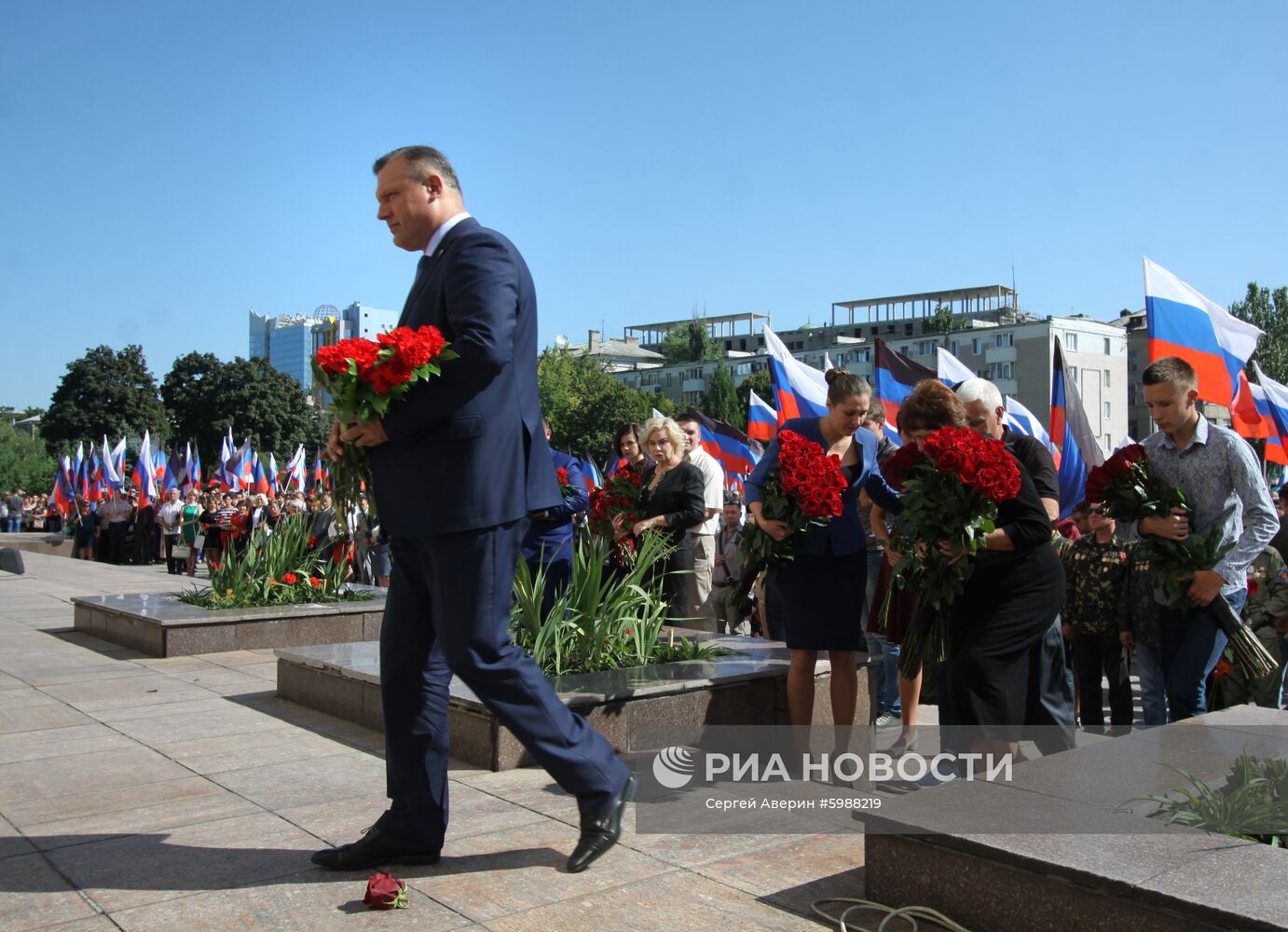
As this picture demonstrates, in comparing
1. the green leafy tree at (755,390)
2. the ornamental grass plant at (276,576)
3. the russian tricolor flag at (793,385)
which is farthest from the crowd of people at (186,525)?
the green leafy tree at (755,390)

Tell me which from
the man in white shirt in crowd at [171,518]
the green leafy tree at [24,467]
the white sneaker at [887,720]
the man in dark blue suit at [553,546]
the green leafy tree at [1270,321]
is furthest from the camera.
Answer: the green leafy tree at [1270,321]

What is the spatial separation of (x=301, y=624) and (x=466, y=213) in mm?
5874

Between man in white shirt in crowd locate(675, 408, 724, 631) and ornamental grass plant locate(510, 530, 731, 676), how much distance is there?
58.1 inches

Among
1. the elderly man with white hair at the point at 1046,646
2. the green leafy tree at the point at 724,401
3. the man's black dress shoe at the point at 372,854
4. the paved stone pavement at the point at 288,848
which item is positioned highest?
the green leafy tree at the point at 724,401

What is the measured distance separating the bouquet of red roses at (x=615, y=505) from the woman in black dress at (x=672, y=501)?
0.05 m

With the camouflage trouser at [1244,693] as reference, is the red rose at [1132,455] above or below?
above

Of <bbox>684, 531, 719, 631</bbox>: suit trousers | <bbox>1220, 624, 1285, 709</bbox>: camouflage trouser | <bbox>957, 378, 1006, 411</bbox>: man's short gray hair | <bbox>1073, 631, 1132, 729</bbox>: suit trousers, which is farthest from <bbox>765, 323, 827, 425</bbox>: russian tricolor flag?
<bbox>957, 378, 1006, 411</bbox>: man's short gray hair

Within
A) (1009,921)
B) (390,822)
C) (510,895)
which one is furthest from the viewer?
(390,822)

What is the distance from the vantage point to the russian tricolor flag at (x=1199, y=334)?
9430 mm

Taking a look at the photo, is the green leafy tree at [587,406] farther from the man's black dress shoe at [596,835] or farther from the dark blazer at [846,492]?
the man's black dress shoe at [596,835]

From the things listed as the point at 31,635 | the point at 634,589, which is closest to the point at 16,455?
the point at 31,635

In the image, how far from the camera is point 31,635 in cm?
957

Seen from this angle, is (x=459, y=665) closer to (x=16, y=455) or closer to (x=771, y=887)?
(x=771, y=887)

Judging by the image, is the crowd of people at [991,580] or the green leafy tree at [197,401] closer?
the crowd of people at [991,580]
